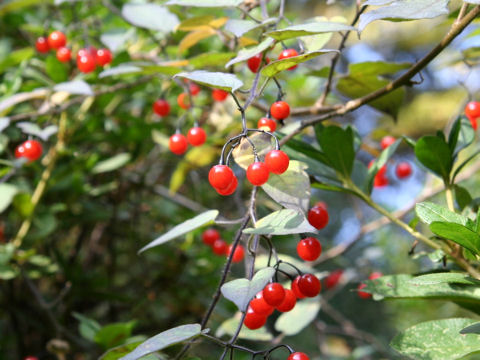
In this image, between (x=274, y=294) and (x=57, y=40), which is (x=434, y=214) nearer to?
(x=274, y=294)

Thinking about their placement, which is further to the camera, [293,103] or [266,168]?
[293,103]

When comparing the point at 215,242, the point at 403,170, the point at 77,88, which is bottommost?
the point at 215,242

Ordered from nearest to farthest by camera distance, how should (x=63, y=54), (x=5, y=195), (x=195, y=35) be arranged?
(x=195, y=35)
(x=5, y=195)
(x=63, y=54)

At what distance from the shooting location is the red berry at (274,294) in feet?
1.77

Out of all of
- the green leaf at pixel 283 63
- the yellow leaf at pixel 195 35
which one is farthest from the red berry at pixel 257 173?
the yellow leaf at pixel 195 35

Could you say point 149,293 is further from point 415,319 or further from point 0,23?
point 415,319

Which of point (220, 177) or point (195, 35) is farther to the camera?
point (195, 35)

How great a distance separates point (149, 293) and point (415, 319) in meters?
1.60

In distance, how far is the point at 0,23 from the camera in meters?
1.52

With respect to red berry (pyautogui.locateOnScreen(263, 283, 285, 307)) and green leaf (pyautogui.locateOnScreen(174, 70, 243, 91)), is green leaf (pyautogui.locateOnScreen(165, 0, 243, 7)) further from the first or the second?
red berry (pyautogui.locateOnScreen(263, 283, 285, 307))

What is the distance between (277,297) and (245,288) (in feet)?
0.29

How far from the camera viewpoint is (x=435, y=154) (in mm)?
642

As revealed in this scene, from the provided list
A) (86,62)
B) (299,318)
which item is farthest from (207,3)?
(299,318)

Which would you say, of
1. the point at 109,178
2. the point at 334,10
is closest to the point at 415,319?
the point at 109,178
